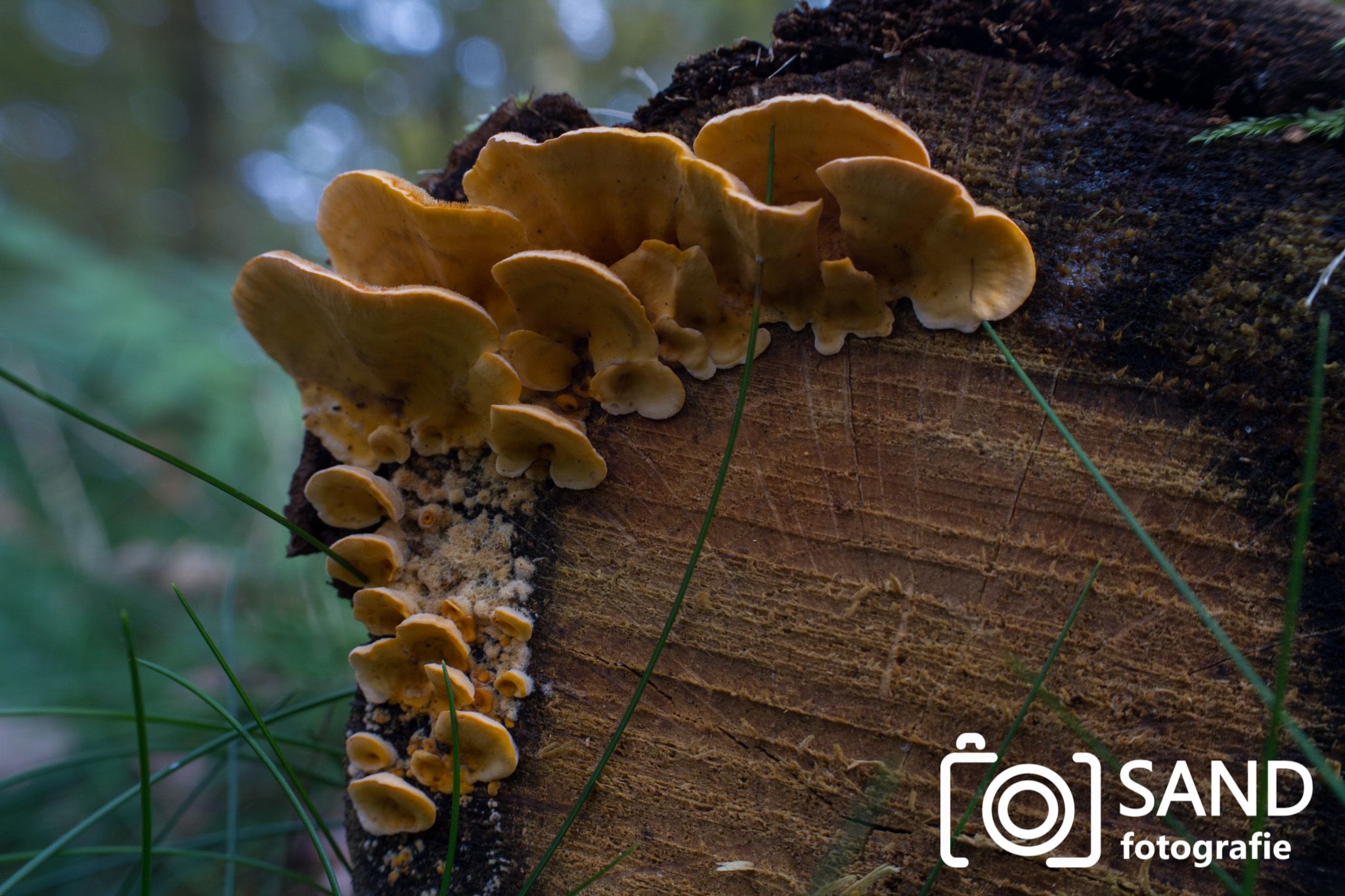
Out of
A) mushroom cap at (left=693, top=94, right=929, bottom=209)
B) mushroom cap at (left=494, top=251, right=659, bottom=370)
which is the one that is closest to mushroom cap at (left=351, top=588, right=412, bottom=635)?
mushroom cap at (left=494, top=251, right=659, bottom=370)

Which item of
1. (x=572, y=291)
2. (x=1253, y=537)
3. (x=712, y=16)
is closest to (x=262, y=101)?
(x=712, y=16)

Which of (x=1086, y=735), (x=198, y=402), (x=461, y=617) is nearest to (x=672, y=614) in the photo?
(x=461, y=617)

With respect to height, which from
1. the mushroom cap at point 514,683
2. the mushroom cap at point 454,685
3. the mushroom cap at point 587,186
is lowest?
the mushroom cap at point 454,685

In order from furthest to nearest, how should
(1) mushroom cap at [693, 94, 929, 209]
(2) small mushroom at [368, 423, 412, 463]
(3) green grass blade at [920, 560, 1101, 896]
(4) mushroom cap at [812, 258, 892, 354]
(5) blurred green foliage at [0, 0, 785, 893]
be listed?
(5) blurred green foliage at [0, 0, 785, 893] < (2) small mushroom at [368, 423, 412, 463] < (4) mushroom cap at [812, 258, 892, 354] < (1) mushroom cap at [693, 94, 929, 209] < (3) green grass blade at [920, 560, 1101, 896]

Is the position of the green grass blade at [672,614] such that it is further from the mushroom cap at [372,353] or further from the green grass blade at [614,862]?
the mushroom cap at [372,353]

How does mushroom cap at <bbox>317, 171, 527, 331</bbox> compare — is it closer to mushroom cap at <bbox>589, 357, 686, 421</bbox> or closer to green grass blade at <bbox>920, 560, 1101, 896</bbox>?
mushroom cap at <bbox>589, 357, 686, 421</bbox>

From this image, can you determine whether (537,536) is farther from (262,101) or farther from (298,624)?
(262,101)

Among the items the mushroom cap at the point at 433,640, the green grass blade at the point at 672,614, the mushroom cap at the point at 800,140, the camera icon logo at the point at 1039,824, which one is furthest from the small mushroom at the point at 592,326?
the camera icon logo at the point at 1039,824
